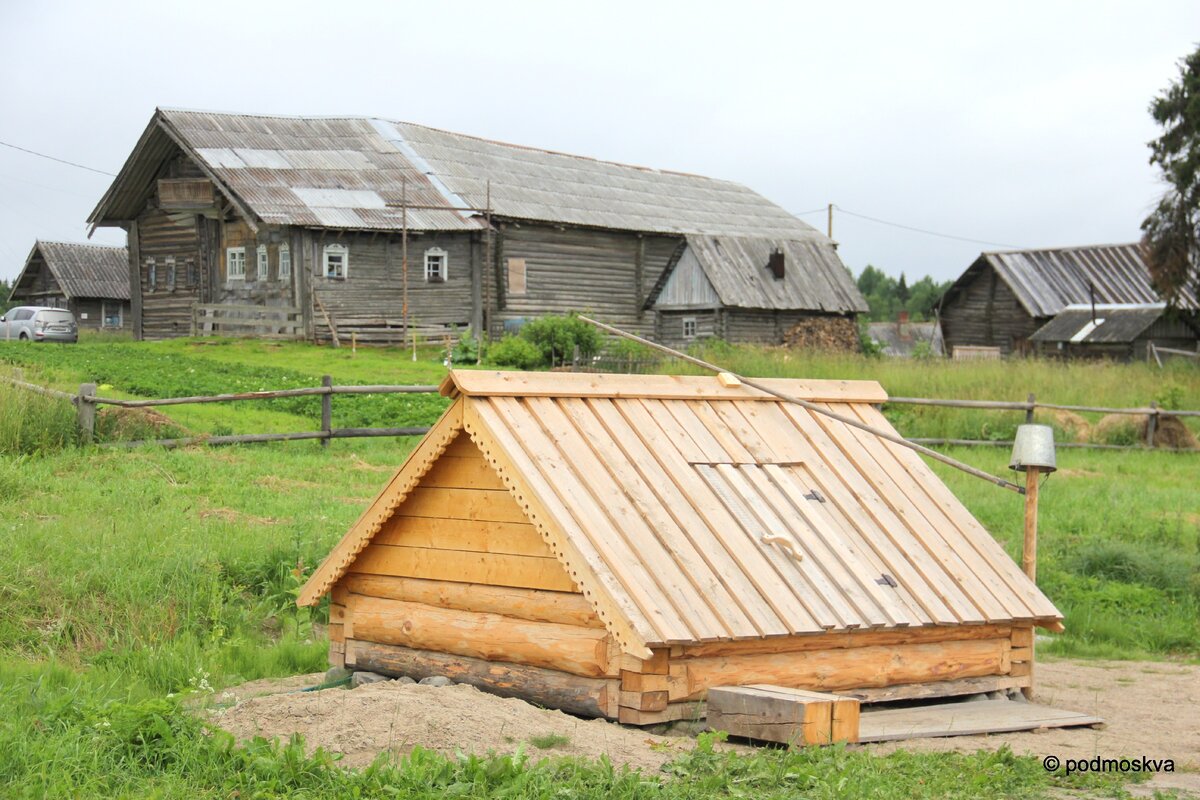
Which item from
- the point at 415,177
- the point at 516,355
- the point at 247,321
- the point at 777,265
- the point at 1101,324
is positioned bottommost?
the point at 516,355

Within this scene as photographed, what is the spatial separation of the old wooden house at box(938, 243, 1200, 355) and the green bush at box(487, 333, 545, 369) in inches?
814

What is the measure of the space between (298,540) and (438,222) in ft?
85.6

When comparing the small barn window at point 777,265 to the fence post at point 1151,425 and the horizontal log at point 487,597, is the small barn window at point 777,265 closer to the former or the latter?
the fence post at point 1151,425

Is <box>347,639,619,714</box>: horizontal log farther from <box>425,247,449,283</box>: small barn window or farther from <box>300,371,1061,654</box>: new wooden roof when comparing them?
<box>425,247,449,283</box>: small barn window

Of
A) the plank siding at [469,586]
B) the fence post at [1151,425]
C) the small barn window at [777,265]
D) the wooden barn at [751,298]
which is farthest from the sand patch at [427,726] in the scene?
the small barn window at [777,265]

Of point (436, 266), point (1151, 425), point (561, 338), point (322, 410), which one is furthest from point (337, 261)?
point (1151, 425)

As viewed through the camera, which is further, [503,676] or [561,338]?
[561,338]

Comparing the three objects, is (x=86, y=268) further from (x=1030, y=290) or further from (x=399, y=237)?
(x=1030, y=290)

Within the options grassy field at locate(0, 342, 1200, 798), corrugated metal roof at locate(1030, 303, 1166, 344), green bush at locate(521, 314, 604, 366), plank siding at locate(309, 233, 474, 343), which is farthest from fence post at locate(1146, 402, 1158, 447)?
plank siding at locate(309, 233, 474, 343)

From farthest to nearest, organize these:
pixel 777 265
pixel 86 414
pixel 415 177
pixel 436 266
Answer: pixel 777 265 → pixel 415 177 → pixel 436 266 → pixel 86 414

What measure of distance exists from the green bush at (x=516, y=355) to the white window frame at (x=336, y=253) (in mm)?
6867

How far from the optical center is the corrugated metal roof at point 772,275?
139 ft

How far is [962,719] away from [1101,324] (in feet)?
122

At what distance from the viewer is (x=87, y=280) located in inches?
2347
